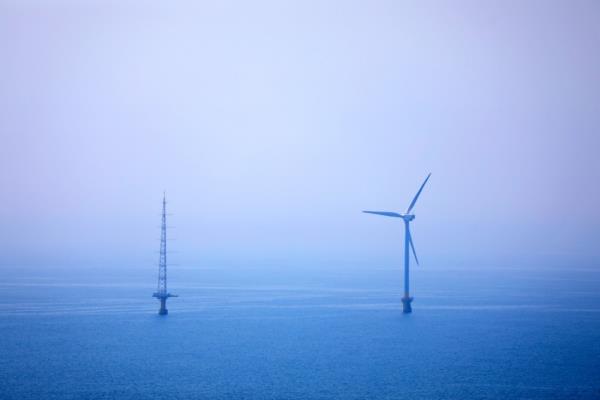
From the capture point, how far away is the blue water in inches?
2603

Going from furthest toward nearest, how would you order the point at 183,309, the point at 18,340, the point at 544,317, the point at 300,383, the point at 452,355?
1. the point at 183,309
2. the point at 544,317
3. the point at 18,340
4. the point at 452,355
5. the point at 300,383

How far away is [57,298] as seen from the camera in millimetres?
151625

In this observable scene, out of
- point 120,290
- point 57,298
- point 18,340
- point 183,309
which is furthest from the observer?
point 120,290

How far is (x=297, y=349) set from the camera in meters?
87.6

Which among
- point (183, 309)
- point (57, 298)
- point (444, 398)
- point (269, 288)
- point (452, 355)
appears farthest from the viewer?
point (269, 288)

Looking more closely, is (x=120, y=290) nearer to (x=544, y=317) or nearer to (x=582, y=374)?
(x=544, y=317)

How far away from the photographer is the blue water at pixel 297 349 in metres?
66.1

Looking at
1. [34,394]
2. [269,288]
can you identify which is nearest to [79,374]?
[34,394]

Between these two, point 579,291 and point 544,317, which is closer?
point 544,317

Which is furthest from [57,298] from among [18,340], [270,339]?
[270,339]

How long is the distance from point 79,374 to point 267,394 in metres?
25.5

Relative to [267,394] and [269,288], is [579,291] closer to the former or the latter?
[269,288]

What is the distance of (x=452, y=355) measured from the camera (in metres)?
83.5

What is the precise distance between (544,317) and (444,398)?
226 feet
